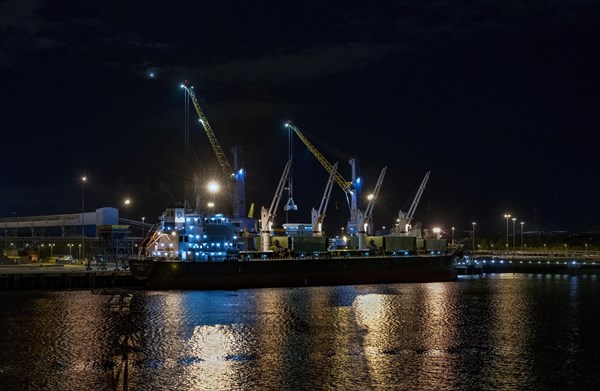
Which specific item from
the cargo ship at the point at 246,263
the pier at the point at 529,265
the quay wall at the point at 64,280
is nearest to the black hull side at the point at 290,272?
the cargo ship at the point at 246,263

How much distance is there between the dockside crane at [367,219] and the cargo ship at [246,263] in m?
8.27

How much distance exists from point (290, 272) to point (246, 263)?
505 centimetres

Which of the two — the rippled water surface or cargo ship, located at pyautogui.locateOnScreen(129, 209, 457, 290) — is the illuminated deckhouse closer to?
cargo ship, located at pyautogui.locateOnScreen(129, 209, 457, 290)

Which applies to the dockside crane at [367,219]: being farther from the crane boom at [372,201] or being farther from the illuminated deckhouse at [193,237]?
the illuminated deckhouse at [193,237]

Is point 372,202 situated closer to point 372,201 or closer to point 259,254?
point 372,201

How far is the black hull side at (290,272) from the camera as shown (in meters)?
62.8

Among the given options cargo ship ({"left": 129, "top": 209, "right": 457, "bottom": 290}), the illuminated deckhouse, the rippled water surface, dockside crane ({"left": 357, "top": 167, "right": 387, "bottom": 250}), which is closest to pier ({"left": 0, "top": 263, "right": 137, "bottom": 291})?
cargo ship ({"left": 129, "top": 209, "right": 457, "bottom": 290})

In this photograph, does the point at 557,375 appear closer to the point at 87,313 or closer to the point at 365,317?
the point at 365,317

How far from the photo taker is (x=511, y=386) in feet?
86.0

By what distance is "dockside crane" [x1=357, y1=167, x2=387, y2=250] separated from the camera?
300 feet

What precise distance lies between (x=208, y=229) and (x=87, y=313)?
25.4 m

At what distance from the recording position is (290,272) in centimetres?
6919

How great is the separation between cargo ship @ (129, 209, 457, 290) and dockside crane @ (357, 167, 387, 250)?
326 inches

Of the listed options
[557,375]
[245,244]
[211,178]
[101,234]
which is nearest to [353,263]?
[245,244]
